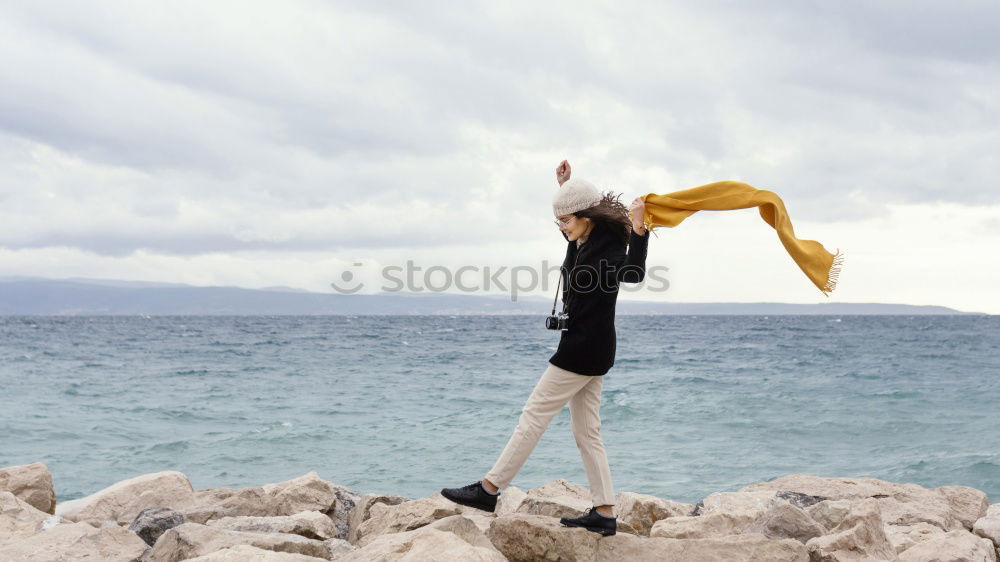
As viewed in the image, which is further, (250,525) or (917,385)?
(917,385)

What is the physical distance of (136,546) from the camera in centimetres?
570

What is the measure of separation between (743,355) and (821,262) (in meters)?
32.8

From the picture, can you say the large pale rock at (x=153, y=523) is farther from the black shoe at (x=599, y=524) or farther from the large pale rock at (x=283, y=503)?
the black shoe at (x=599, y=524)

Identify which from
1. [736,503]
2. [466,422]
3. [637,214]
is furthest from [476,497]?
[466,422]

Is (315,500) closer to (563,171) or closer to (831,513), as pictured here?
(563,171)

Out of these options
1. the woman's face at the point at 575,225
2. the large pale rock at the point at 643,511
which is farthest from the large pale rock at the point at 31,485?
the woman's face at the point at 575,225

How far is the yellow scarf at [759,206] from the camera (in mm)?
5035

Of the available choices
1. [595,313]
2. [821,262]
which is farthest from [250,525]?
[821,262]

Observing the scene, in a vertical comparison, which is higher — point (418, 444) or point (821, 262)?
point (821, 262)

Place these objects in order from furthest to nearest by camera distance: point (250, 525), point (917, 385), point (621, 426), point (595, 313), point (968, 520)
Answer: point (917, 385) < point (621, 426) < point (968, 520) < point (250, 525) < point (595, 313)

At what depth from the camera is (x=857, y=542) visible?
5.25m

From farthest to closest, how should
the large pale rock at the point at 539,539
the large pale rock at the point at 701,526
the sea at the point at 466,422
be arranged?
the sea at the point at 466,422 < the large pale rock at the point at 701,526 < the large pale rock at the point at 539,539

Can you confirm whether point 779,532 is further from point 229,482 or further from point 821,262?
point 229,482

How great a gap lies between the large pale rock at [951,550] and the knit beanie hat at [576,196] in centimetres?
315
